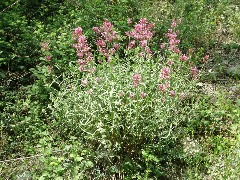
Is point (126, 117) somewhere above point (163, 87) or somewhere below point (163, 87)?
below

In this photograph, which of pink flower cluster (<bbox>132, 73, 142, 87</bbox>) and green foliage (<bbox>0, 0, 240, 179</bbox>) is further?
green foliage (<bbox>0, 0, 240, 179</bbox>)

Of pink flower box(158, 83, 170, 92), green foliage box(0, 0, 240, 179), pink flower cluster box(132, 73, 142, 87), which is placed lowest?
green foliage box(0, 0, 240, 179)

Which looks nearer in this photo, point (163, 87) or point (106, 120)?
point (163, 87)

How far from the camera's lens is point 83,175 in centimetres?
373

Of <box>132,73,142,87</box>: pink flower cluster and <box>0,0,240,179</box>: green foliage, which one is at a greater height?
<box>132,73,142,87</box>: pink flower cluster

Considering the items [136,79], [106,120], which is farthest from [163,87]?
[106,120]

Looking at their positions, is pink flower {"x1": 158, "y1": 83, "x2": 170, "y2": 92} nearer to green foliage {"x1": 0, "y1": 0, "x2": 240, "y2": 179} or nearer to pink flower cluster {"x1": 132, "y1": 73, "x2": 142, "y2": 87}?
green foliage {"x1": 0, "y1": 0, "x2": 240, "y2": 179}

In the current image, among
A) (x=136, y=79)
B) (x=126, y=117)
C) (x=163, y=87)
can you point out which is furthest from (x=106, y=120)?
(x=163, y=87)

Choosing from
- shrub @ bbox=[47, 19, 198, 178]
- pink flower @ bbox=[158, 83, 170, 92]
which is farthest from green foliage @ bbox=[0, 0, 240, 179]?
pink flower @ bbox=[158, 83, 170, 92]

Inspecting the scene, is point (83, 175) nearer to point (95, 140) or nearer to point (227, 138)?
point (95, 140)

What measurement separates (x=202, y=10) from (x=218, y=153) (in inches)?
154

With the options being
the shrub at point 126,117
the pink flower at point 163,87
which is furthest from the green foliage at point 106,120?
the pink flower at point 163,87

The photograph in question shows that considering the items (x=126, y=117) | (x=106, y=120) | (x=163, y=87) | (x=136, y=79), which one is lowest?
(x=106, y=120)

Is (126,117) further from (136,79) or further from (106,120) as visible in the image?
(136,79)
